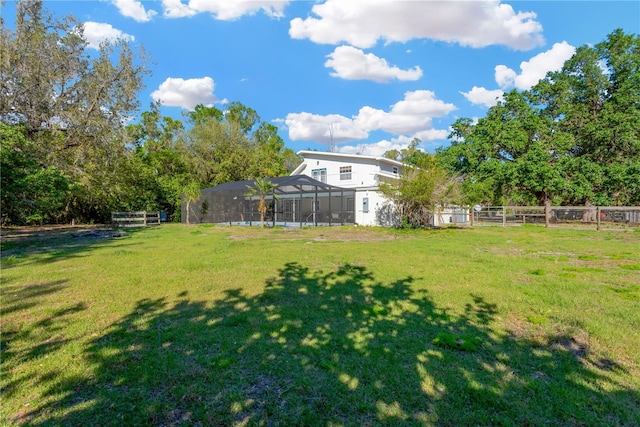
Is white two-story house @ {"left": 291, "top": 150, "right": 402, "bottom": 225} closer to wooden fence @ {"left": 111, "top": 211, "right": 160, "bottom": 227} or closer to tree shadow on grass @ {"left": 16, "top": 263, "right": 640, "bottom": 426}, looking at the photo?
wooden fence @ {"left": 111, "top": 211, "right": 160, "bottom": 227}

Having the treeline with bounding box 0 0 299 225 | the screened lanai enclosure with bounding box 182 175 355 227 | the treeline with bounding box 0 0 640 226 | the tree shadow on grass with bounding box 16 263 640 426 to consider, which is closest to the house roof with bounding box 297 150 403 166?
the screened lanai enclosure with bounding box 182 175 355 227

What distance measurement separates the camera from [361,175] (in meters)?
22.1

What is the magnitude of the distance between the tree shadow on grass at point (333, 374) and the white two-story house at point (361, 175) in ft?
48.4

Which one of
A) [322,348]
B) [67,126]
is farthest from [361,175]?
[322,348]

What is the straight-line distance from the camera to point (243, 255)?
7715 millimetres

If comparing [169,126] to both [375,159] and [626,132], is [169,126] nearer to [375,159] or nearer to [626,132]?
[375,159]

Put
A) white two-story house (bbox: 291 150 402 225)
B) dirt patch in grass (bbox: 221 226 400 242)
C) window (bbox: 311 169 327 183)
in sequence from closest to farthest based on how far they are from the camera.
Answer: dirt patch in grass (bbox: 221 226 400 242) → white two-story house (bbox: 291 150 402 225) → window (bbox: 311 169 327 183)

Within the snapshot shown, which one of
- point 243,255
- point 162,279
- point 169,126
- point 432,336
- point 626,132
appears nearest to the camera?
point 432,336

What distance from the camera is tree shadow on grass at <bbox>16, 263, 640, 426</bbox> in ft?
6.21

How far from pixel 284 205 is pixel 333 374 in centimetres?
1922

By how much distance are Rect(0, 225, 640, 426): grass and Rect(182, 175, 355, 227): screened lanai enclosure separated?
1311cm

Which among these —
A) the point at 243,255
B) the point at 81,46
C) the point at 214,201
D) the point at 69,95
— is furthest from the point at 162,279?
the point at 214,201

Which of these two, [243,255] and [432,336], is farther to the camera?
[243,255]

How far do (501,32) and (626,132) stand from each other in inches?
574
